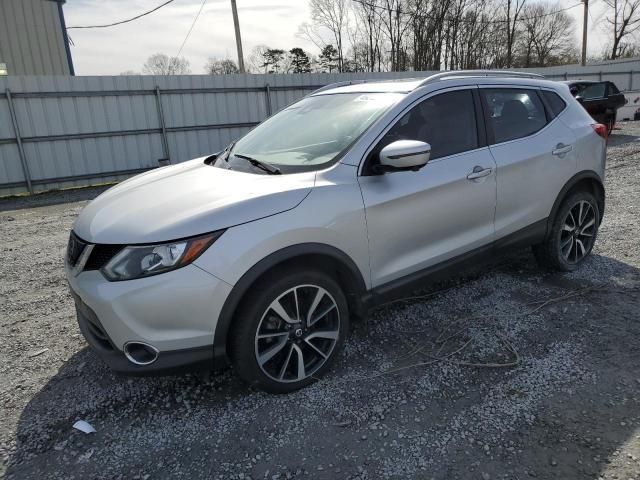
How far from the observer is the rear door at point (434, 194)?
9.50ft

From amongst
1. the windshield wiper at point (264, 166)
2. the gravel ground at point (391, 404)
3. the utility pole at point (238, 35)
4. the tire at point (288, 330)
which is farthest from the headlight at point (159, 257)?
the utility pole at point (238, 35)

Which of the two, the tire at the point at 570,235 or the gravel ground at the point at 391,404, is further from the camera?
the tire at the point at 570,235

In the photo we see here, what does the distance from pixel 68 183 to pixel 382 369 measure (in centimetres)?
1029

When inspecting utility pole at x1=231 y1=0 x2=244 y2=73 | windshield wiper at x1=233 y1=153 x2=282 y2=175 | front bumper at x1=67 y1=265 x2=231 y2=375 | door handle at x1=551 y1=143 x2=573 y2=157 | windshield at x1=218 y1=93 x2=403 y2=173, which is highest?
utility pole at x1=231 y1=0 x2=244 y2=73

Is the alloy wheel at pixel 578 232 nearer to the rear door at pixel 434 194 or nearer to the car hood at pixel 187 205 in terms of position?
the rear door at pixel 434 194

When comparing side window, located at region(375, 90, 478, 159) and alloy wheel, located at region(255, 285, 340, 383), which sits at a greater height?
side window, located at region(375, 90, 478, 159)

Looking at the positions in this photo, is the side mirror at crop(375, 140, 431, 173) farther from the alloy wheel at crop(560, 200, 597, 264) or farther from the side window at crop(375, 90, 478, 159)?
the alloy wheel at crop(560, 200, 597, 264)

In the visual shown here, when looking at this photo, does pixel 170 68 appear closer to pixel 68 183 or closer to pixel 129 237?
pixel 68 183

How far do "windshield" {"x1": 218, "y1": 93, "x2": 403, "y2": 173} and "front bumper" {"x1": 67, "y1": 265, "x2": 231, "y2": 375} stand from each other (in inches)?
38.5

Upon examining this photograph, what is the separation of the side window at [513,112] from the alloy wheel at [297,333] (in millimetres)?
1932

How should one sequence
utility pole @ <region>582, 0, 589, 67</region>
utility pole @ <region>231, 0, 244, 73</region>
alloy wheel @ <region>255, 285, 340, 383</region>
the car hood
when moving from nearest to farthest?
→ the car hood → alloy wheel @ <region>255, 285, 340, 383</region> → utility pole @ <region>231, 0, 244, 73</region> → utility pole @ <region>582, 0, 589, 67</region>

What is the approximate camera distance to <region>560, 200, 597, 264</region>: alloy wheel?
4227 mm

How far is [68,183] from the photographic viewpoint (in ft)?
35.7

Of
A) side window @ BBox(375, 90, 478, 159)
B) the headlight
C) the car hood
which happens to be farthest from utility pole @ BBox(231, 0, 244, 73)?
the headlight
